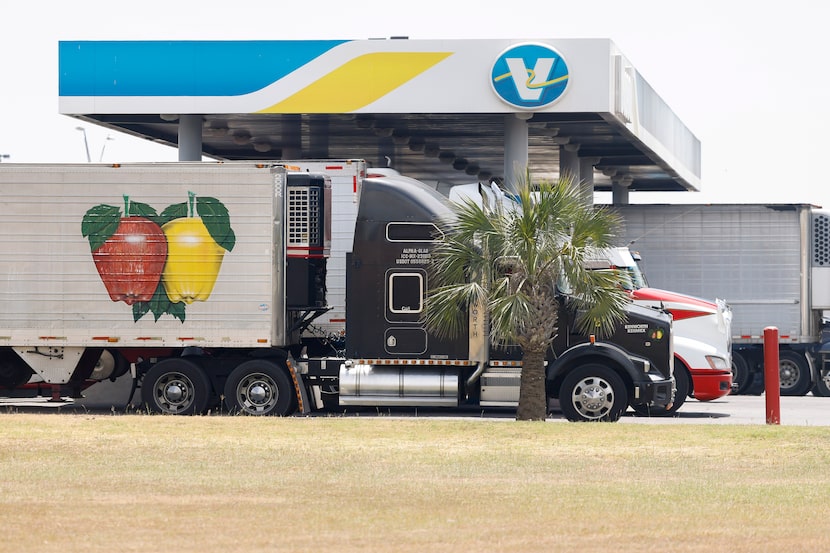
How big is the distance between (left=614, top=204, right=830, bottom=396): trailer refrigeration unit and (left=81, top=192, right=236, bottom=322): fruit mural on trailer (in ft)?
37.4

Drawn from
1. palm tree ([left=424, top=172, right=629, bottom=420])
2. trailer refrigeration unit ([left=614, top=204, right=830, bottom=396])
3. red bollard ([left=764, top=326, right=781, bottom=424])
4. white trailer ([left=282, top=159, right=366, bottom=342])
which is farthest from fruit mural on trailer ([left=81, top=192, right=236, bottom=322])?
trailer refrigeration unit ([left=614, top=204, right=830, bottom=396])

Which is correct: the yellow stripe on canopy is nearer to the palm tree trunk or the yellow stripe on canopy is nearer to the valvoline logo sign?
the valvoline logo sign

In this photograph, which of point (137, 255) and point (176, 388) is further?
point (176, 388)

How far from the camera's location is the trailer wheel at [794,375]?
29.7 metres

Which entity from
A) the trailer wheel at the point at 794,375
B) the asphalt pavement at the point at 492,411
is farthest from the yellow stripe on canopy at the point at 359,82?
the trailer wheel at the point at 794,375

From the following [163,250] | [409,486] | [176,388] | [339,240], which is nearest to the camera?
[409,486]

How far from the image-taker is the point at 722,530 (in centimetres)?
1036

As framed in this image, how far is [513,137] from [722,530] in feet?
70.8

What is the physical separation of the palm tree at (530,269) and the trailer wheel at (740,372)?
10928 millimetres

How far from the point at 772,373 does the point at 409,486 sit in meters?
8.40

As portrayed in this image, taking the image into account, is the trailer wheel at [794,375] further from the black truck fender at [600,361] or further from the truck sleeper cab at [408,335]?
the black truck fender at [600,361]

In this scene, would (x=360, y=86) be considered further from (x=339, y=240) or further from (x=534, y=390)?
(x=534, y=390)

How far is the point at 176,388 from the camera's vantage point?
21.0 meters

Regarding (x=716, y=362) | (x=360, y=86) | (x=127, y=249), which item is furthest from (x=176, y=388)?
(x=360, y=86)
